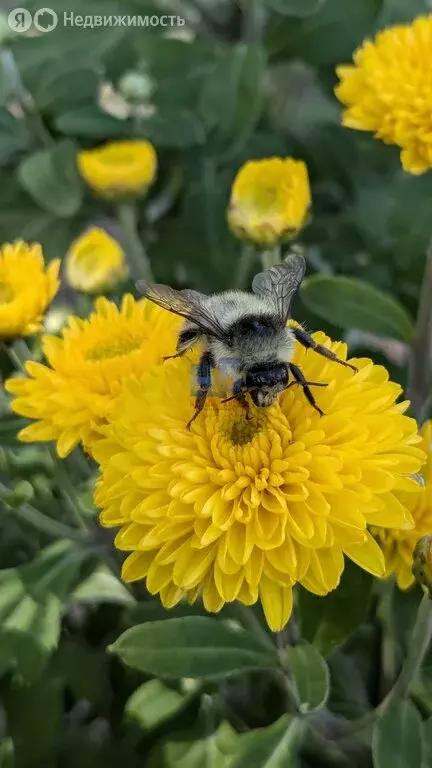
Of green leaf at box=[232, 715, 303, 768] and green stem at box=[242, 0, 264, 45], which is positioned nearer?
green leaf at box=[232, 715, 303, 768]

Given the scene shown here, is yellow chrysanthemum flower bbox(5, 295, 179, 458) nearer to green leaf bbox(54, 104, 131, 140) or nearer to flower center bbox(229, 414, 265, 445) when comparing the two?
flower center bbox(229, 414, 265, 445)

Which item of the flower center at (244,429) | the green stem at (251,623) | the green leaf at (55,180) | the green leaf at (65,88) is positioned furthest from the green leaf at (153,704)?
the green leaf at (65,88)

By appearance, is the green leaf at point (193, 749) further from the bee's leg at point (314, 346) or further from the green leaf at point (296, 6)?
the green leaf at point (296, 6)

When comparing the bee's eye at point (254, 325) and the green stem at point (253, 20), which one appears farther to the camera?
the green stem at point (253, 20)

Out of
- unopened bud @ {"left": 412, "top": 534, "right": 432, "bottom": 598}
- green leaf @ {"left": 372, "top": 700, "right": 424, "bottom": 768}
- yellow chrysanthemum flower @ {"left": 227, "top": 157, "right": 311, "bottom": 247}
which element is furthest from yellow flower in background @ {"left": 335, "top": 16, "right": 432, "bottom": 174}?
green leaf @ {"left": 372, "top": 700, "right": 424, "bottom": 768}

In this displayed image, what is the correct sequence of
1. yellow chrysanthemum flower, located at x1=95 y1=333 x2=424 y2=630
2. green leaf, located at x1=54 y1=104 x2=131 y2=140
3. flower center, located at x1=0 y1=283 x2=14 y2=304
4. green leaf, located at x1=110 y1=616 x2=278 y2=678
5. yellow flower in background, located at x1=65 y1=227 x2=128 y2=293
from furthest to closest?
1. green leaf, located at x1=54 y1=104 x2=131 y2=140
2. yellow flower in background, located at x1=65 y1=227 x2=128 y2=293
3. flower center, located at x1=0 y1=283 x2=14 y2=304
4. green leaf, located at x1=110 y1=616 x2=278 y2=678
5. yellow chrysanthemum flower, located at x1=95 y1=333 x2=424 y2=630

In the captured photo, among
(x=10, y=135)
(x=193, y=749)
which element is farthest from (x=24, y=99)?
(x=193, y=749)

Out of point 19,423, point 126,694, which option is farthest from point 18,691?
point 19,423
